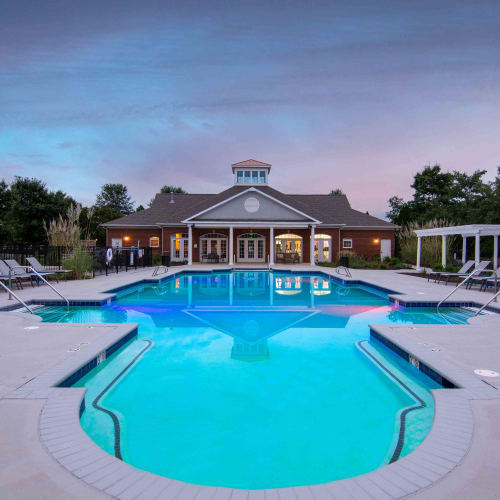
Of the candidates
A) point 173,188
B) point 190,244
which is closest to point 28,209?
point 190,244

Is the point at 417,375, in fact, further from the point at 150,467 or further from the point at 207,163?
the point at 207,163

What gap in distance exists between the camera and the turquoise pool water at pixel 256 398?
10.5 feet

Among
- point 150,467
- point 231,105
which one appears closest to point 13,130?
point 231,105

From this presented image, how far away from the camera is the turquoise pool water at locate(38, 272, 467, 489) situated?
10.5ft

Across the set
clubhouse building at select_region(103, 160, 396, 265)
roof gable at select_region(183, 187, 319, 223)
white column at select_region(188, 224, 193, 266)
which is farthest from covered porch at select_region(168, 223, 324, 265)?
roof gable at select_region(183, 187, 319, 223)

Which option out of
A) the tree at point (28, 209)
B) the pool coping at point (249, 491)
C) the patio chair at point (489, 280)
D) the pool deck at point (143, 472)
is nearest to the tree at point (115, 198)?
the tree at point (28, 209)

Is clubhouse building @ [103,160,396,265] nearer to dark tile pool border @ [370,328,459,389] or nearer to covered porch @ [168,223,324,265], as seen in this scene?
covered porch @ [168,223,324,265]

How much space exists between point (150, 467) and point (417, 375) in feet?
12.2

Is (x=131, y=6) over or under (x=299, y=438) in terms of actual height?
over

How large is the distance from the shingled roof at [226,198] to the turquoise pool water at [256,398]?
1732cm

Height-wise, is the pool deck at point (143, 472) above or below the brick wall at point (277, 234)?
below

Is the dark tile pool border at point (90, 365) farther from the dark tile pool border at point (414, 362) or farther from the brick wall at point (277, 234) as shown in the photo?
the brick wall at point (277, 234)

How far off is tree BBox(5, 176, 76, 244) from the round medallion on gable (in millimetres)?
21035

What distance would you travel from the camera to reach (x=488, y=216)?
977 inches
